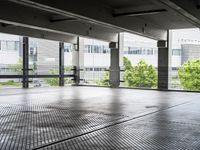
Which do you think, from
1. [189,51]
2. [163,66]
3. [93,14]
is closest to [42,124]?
[93,14]

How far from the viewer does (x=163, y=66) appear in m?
16.5

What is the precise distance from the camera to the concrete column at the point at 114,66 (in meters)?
18.0

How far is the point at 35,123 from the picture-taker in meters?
6.19

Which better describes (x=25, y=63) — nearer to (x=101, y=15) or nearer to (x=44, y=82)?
(x=44, y=82)

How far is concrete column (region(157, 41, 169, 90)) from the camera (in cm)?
1639

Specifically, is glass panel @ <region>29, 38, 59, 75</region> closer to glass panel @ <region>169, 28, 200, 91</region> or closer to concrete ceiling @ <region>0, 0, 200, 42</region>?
concrete ceiling @ <region>0, 0, 200, 42</region>

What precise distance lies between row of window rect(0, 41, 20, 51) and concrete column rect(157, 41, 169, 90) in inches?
307

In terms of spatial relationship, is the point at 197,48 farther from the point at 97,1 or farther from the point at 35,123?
the point at 35,123

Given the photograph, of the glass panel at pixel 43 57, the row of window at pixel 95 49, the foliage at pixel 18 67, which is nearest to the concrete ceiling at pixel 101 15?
the foliage at pixel 18 67

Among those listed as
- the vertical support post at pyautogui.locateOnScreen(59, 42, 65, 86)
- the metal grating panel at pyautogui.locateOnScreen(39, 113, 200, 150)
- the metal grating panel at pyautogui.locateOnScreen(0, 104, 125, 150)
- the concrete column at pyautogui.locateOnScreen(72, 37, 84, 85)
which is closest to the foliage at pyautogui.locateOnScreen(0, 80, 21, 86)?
the vertical support post at pyautogui.locateOnScreen(59, 42, 65, 86)

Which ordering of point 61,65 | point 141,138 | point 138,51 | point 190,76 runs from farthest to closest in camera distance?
point 138,51 < point 61,65 < point 190,76 < point 141,138

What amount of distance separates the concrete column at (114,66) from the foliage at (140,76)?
0.61 meters

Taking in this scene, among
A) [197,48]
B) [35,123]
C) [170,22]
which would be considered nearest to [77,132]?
[35,123]

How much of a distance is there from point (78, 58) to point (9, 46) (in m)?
4.06
